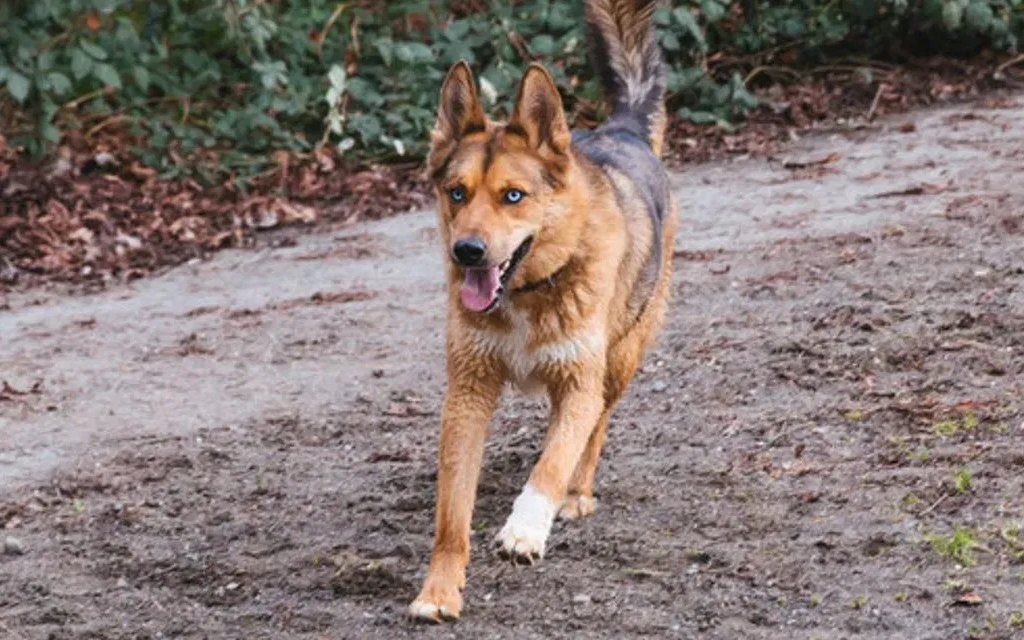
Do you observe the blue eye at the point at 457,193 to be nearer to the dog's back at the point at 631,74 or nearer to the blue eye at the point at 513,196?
the blue eye at the point at 513,196

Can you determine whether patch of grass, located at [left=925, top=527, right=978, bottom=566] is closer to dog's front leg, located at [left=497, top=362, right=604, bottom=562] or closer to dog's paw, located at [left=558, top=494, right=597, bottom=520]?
dog's front leg, located at [left=497, top=362, right=604, bottom=562]

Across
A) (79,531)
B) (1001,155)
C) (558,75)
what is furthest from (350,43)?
(79,531)

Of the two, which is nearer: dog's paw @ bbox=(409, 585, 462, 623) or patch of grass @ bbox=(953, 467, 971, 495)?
dog's paw @ bbox=(409, 585, 462, 623)

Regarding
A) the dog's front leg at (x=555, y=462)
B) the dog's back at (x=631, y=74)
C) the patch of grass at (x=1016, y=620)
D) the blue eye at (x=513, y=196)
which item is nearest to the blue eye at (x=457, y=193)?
the blue eye at (x=513, y=196)

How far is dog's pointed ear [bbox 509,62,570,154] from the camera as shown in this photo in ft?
18.3

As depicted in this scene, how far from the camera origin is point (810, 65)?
13.1m

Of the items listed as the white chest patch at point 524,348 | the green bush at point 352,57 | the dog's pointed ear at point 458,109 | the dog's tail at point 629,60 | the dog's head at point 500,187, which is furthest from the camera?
the green bush at point 352,57

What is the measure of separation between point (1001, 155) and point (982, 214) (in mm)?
1454

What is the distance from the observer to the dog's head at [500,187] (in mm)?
5297

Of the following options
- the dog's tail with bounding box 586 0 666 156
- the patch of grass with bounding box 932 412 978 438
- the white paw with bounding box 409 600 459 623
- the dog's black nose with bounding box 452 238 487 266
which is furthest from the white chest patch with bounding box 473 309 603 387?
the dog's tail with bounding box 586 0 666 156

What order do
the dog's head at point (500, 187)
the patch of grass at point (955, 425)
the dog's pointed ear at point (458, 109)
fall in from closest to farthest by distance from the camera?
the dog's head at point (500, 187)
the dog's pointed ear at point (458, 109)
the patch of grass at point (955, 425)

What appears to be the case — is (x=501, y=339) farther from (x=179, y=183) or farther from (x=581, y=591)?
(x=179, y=183)

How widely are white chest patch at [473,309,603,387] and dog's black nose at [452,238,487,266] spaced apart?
32cm

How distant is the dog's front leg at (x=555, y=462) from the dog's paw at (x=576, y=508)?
19.1 inches
